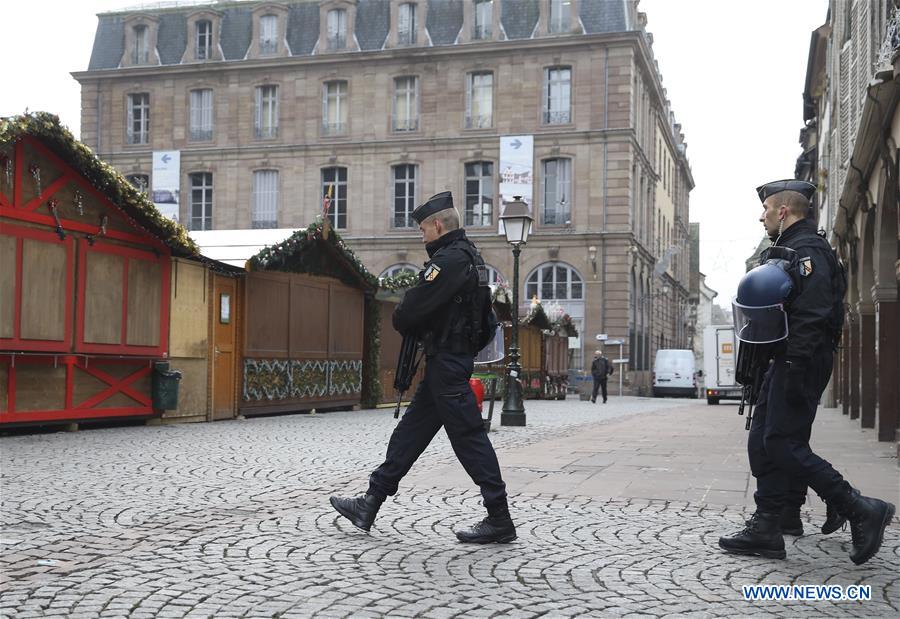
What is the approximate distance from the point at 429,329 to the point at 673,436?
376 inches

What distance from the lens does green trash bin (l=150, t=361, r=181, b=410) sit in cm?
1423

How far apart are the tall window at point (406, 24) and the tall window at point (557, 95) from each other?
618 centimetres

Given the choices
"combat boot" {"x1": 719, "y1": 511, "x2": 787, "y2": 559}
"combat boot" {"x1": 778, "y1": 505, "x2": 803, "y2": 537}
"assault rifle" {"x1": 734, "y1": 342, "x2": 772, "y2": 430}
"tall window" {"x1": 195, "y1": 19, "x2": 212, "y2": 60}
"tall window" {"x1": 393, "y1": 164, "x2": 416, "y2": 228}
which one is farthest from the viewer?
"tall window" {"x1": 195, "y1": 19, "x2": 212, "y2": 60}

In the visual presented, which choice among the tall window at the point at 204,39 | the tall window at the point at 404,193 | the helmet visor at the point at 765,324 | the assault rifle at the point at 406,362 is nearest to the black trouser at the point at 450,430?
the assault rifle at the point at 406,362

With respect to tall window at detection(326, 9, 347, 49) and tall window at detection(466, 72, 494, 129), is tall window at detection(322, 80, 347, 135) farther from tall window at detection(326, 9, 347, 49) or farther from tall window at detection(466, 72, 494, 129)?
tall window at detection(466, 72, 494, 129)

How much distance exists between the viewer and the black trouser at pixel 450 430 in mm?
5719

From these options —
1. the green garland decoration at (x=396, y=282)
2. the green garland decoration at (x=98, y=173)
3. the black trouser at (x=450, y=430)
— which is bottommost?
the black trouser at (x=450, y=430)

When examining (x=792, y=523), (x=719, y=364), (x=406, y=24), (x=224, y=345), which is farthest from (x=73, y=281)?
(x=406, y=24)

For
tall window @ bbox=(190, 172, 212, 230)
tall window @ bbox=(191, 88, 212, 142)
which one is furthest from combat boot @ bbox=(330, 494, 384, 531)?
tall window @ bbox=(191, 88, 212, 142)

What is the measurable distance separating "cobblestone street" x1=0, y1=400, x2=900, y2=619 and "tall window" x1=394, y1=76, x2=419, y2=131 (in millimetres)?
35389

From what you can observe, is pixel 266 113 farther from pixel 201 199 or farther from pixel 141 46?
pixel 141 46

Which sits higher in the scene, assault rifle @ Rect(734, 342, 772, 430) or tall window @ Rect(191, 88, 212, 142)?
tall window @ Rect(191, 88, 212, 142)

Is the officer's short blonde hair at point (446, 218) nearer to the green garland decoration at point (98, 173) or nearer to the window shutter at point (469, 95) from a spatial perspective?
the green garland decoration at point (98, 173)

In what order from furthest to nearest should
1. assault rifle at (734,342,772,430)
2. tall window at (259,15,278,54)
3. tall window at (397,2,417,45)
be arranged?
tall window at (259,15,278,54)
tall window at (397,2,417,45)
assault rifle at (734,342,772,430)
